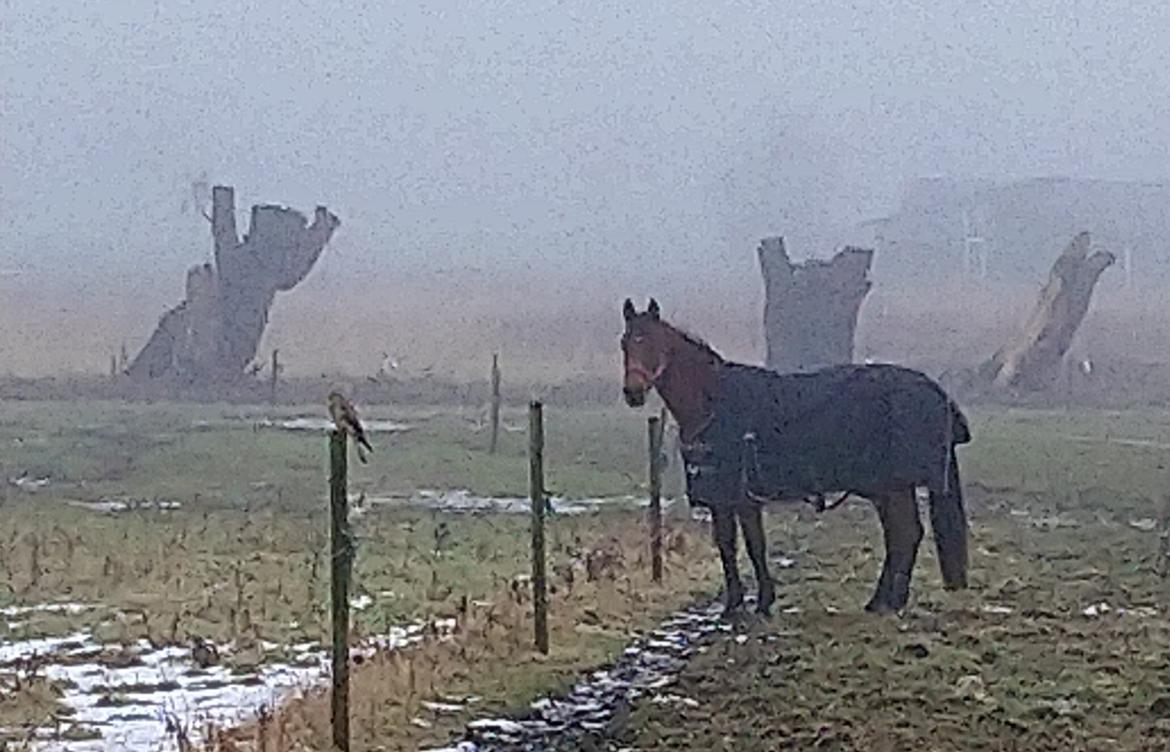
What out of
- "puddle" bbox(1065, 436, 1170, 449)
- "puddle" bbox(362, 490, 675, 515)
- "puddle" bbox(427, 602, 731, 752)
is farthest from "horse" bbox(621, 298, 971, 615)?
"puddle" bbox(1065, 436, 1170, 449)

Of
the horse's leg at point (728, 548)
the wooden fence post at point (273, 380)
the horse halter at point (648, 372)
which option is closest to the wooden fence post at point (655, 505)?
the horse's leg at point (728, 548)

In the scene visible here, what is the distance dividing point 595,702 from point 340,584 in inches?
81.9

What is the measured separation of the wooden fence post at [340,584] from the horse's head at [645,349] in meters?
5.62

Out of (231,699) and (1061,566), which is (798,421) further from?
(231,699)

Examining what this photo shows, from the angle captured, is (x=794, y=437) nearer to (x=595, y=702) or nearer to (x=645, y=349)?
(x=645, y=349)

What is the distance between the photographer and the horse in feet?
51.1

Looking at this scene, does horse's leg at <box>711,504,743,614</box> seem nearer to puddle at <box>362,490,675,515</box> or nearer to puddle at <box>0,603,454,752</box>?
puddle at <box>0,603,454,752</box>

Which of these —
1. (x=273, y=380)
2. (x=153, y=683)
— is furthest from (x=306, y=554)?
(x=273, y=380)

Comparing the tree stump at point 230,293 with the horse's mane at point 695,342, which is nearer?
the horse's mane at point 695,342

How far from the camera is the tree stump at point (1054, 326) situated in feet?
179

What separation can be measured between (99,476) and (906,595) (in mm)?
17639

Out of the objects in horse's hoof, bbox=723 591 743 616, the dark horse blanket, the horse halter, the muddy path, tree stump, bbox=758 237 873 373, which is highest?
tree stump, bbox=758 237 873 373

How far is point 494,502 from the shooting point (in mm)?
26828

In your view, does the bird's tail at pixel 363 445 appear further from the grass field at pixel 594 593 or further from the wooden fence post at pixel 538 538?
the wooden fence post at pixel 538 538
